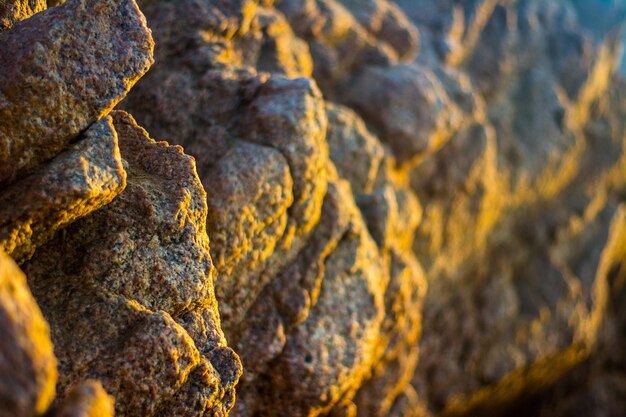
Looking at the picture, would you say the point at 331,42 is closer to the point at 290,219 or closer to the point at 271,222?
the point at 290,219

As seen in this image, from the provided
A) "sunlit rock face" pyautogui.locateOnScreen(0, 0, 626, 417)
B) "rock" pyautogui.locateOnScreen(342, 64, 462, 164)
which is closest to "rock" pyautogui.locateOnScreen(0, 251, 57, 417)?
"sunlit rock face" pyautogui.locateOnScreen(0, 0, 626, 417)

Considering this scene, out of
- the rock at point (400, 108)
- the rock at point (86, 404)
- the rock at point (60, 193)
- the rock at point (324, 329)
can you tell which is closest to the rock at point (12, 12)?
the rock at point (60, 193)

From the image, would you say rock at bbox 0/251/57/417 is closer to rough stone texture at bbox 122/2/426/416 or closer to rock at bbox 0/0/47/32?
rock at bbox 0/0/47/32

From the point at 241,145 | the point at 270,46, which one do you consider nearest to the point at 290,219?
the point at 241,145

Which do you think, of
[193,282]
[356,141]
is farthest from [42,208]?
[356,141]

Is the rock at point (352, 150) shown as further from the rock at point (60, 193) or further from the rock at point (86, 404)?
the rock at point (86, 404)

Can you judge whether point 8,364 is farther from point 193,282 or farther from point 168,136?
point 168,136
